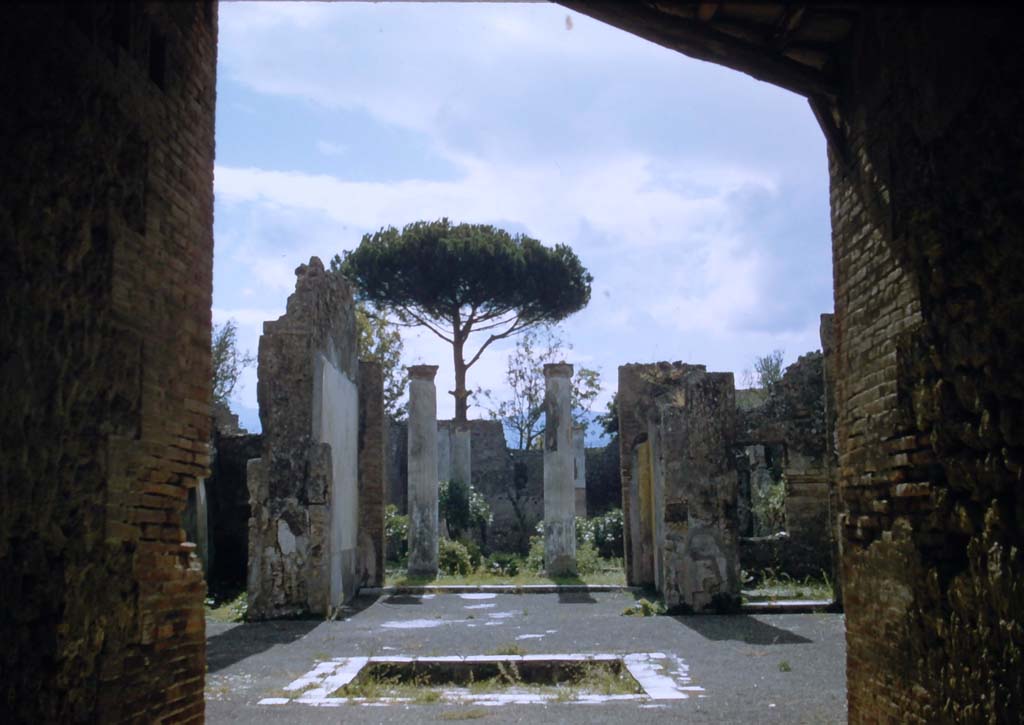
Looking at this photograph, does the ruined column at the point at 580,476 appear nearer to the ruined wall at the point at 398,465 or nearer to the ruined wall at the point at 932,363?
the ruined wall at the point at 398,465

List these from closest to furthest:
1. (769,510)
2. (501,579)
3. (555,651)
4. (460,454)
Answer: (555,651) < (501,579) < (769,510) < (460,454)

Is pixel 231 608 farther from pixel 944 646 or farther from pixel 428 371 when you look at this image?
pixel 944 646

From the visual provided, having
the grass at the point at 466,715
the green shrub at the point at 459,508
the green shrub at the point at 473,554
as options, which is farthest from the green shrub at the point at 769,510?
the grass at the point at 466,715

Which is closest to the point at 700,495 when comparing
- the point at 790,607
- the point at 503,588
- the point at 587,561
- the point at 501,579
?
the point at 790,607

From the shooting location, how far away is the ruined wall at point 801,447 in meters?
17.2

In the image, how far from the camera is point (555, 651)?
9695 millimetres

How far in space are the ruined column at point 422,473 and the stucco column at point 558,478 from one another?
223 centimetres

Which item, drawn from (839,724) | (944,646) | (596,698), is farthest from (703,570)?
(944,646)

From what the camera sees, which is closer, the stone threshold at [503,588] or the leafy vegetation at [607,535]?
the stone threshold at [503,588]

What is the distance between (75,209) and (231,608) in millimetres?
10285

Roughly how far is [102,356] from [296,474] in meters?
8.24

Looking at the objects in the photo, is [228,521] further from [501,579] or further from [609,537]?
[609,537]

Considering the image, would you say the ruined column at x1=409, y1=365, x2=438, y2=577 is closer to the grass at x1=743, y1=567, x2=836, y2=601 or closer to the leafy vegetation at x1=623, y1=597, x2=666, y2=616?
the grass at x1=743, y1=567, x2=836, y2=601

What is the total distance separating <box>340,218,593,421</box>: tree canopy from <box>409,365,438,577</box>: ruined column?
34.8 ft
